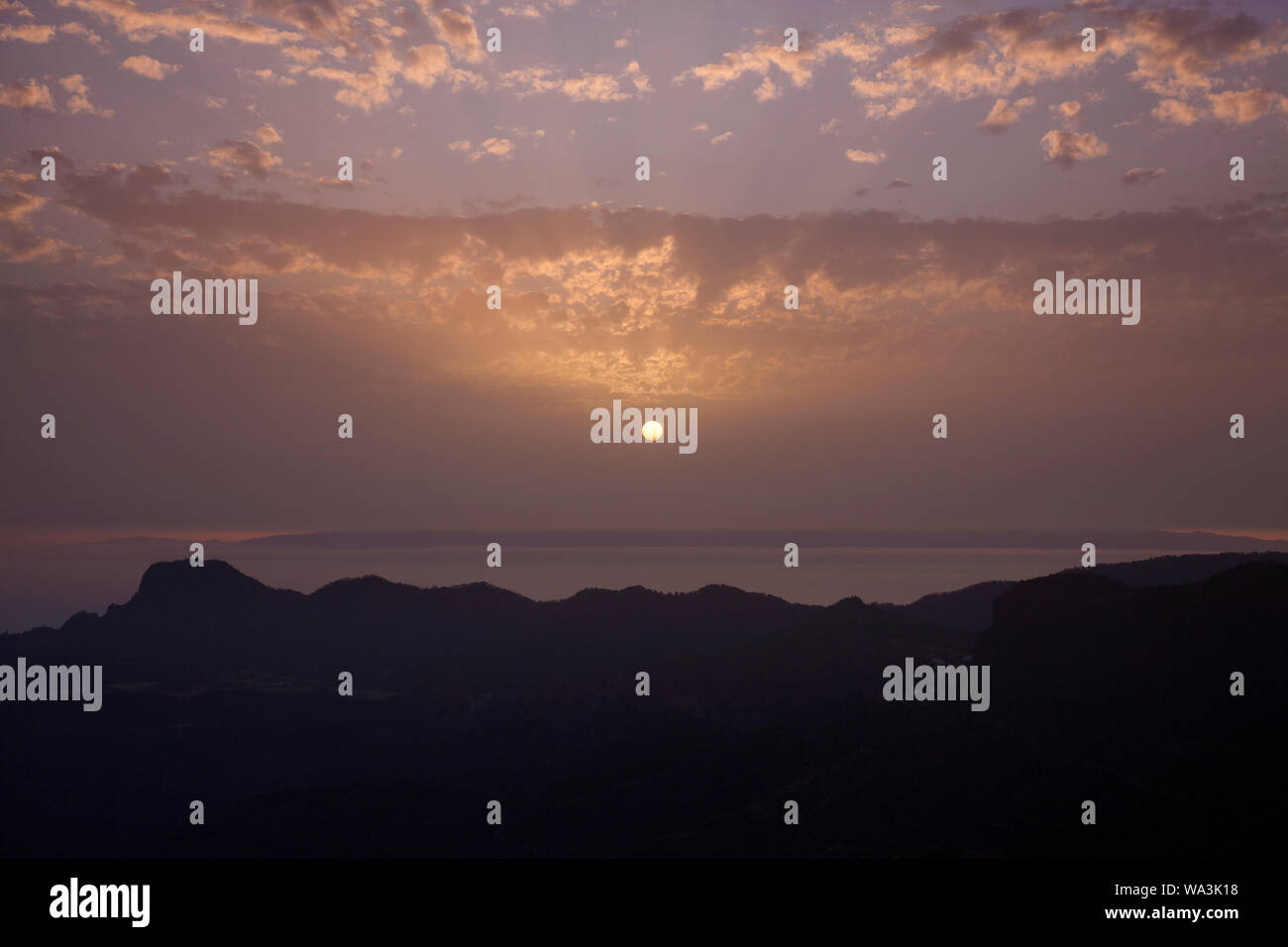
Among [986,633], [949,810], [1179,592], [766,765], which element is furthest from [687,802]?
[1179,592]

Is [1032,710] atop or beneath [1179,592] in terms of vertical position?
beneath

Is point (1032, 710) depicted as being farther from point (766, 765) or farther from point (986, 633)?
point (766, 765)
